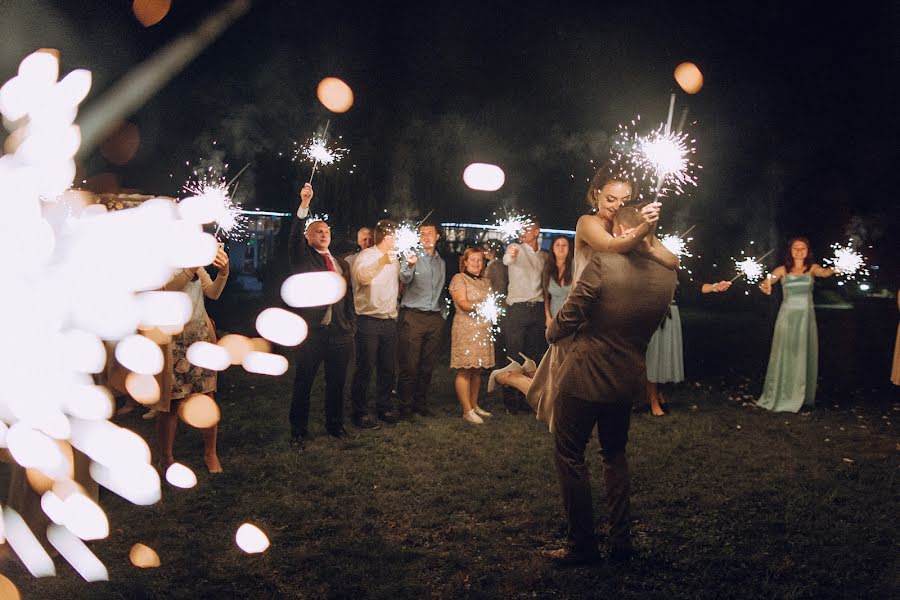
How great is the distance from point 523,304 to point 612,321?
4.54 meters

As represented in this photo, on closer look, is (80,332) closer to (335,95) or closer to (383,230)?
(383,230)

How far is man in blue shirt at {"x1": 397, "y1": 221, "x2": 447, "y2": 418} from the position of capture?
815 cm

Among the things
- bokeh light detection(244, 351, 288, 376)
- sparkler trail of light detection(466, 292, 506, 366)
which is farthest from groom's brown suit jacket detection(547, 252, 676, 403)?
bokeh light detection(244, 351, 288, 376)

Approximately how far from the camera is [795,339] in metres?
9.16

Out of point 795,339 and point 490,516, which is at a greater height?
point 795,339

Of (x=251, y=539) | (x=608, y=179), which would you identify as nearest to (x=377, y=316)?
(x=251, y=539)

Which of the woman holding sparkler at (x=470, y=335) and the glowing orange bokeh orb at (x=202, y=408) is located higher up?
the woman holding sparkler at (x=470, y=335)

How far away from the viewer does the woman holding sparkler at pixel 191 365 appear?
5715 mm

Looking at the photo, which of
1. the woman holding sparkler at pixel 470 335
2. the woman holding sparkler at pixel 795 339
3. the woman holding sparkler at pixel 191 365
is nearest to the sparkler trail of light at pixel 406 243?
the woman holding sparkler at pixel 470 335

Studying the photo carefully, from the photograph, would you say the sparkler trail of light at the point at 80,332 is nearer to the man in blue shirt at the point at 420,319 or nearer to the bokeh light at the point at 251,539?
the bokeh light at the point at 251,539

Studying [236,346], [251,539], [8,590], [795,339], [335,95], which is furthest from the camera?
[335,95]

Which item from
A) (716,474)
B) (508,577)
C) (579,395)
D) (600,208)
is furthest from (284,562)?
(716,474)

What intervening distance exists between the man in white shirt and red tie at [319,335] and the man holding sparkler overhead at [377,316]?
0.35 meters

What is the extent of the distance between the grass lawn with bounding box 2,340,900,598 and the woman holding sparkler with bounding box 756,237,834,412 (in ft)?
3.06
